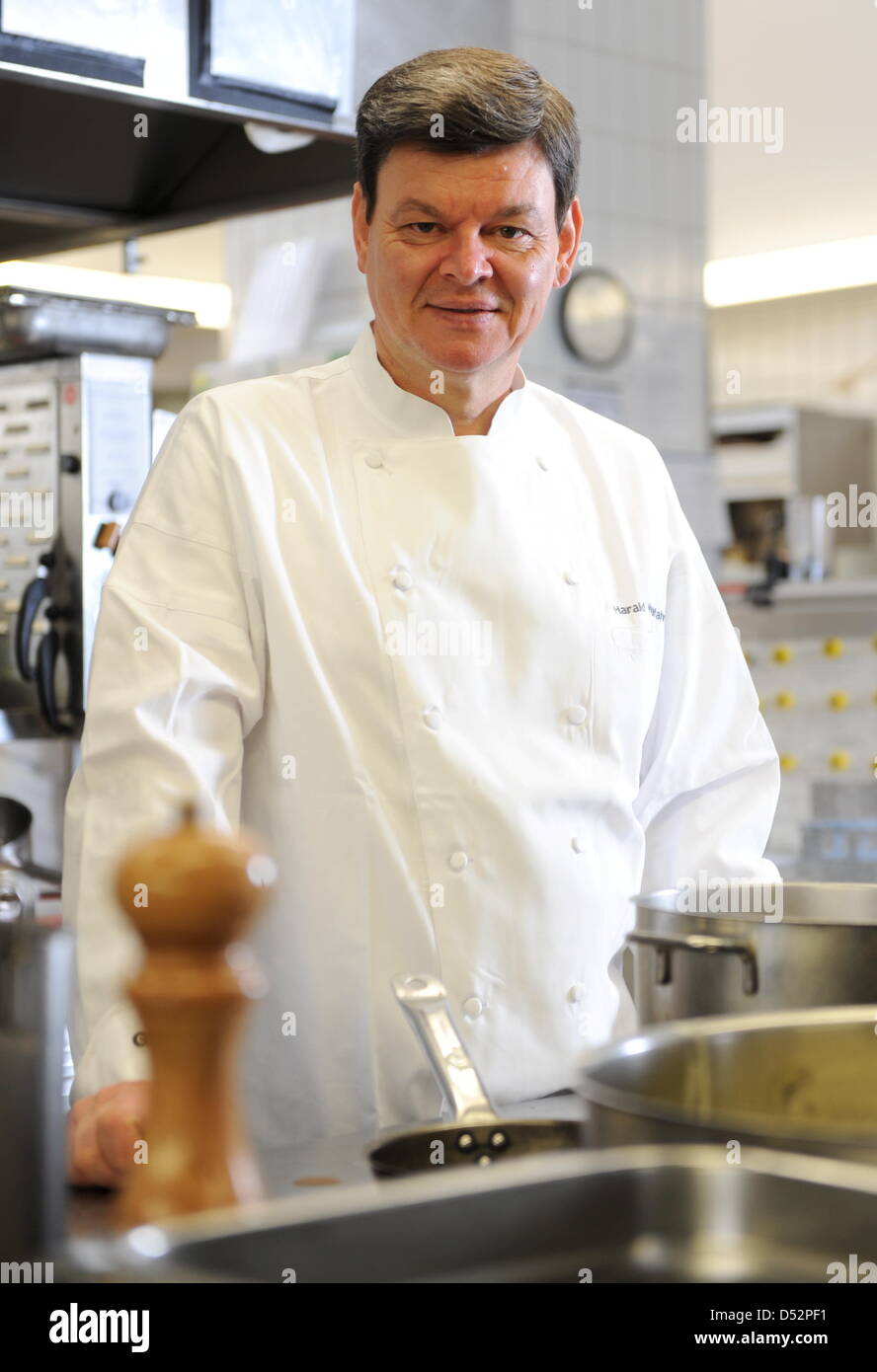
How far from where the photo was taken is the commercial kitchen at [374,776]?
711 mm

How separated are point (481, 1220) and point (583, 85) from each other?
167 inches

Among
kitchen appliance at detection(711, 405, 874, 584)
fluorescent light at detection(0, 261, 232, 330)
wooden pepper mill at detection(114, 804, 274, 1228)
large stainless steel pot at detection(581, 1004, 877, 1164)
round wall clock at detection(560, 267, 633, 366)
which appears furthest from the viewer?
fluorescent light at detection(0, 261, 232, 330)

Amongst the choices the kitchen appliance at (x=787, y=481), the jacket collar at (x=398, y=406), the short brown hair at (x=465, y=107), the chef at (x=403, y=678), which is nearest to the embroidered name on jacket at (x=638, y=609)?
the chef at (x=403, y=678)

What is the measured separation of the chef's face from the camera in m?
1.49

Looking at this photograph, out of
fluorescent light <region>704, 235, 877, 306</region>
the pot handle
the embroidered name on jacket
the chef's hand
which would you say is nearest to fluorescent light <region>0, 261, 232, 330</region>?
fluorescent light <region>704, 235, 877, 306</region>

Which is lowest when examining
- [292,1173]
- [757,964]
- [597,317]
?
[292,1173]

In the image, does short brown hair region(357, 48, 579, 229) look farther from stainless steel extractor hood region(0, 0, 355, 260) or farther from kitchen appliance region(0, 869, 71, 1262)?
kitchen appliance region(0, 869, 71, 1262)

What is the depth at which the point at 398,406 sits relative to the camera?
5.31 ft

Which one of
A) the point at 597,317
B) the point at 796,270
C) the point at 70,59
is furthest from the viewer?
the point at 796,270

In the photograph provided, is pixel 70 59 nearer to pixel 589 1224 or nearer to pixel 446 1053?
pixel 446 1053

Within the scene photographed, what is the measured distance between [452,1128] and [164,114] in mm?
1887

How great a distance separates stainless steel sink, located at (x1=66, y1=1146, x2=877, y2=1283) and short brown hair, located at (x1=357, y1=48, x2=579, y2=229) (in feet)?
3.15

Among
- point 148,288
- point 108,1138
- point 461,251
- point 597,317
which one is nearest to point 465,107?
point 461,251
